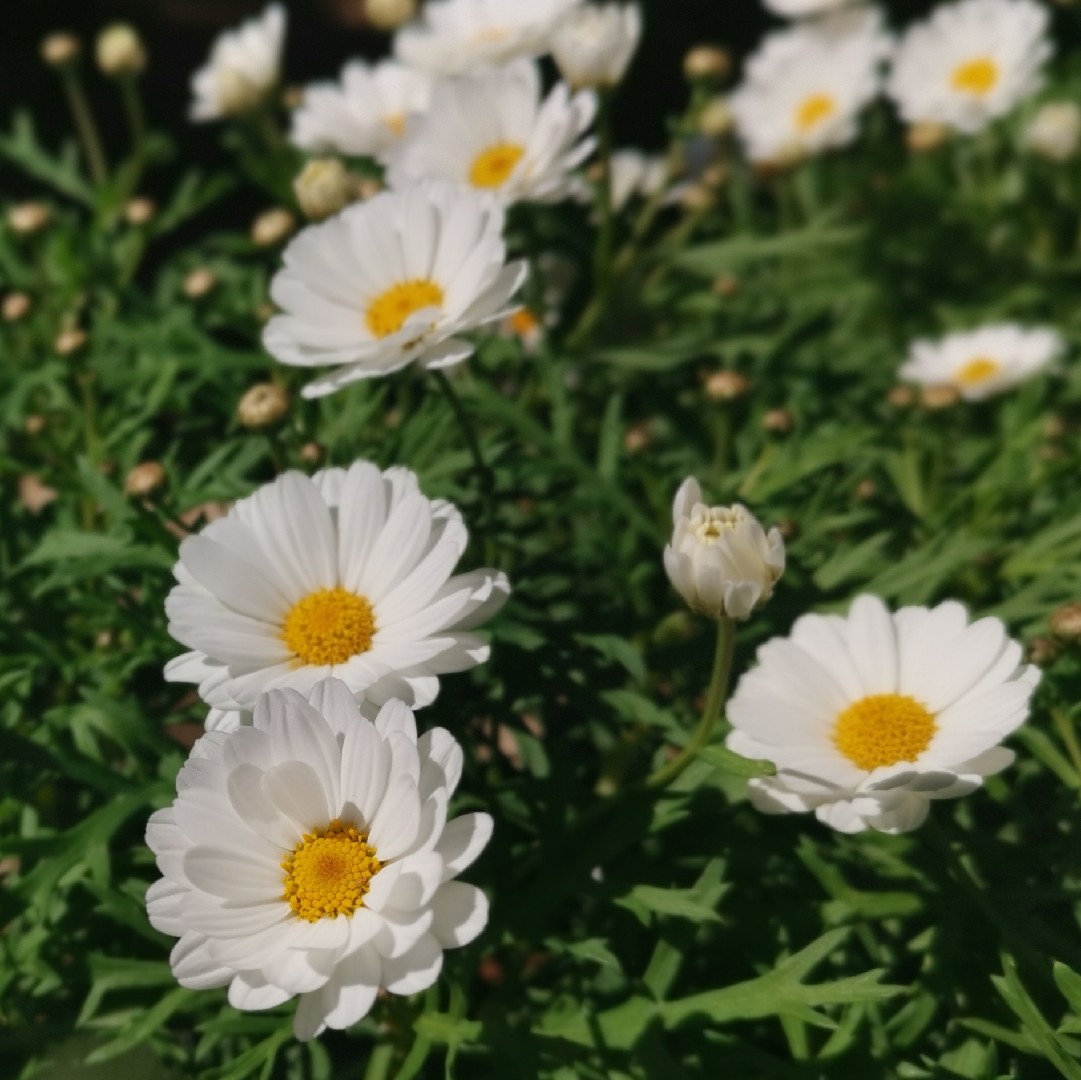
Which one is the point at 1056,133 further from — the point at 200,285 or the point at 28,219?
the point at 28,219

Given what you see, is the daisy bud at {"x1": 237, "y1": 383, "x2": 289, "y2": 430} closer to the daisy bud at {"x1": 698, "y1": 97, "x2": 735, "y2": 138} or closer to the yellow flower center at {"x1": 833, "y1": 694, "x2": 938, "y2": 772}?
the yellow flower center at {"x1": 833, "y1": 694, "x2": 938, "y2": 772}

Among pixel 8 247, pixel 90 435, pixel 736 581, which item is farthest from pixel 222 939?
pixel 8 247

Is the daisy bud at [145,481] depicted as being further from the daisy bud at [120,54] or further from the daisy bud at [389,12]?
the daisy bud at [120,54]

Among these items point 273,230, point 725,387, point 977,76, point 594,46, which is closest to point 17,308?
point 273,230

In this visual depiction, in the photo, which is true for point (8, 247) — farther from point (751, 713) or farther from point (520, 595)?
point (751, 713)

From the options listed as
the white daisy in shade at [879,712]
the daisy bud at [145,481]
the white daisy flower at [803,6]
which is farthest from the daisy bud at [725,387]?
the white daisy flower at [803,6]

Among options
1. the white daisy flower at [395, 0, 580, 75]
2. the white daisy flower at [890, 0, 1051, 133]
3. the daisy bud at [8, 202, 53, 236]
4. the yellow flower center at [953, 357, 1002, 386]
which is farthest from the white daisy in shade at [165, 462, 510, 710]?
the white daisy flower at [890, 0, 1051, 133]
